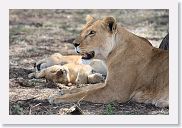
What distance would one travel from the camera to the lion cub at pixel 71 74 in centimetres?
714

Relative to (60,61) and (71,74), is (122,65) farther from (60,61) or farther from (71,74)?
(60,61)

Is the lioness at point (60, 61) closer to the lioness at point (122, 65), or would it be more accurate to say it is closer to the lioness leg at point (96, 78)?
the lioness leg at point (96, 78)

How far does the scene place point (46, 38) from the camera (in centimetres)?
811

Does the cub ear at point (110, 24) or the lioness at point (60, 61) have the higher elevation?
the cub ear at point (110, 24)

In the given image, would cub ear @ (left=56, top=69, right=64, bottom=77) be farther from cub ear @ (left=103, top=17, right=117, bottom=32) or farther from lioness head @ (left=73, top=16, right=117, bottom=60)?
cub ear @ (left=103, top=17, right=117, bottom=32)

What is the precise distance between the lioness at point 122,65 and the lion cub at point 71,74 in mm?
406

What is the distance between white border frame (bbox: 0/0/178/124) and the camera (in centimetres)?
652
